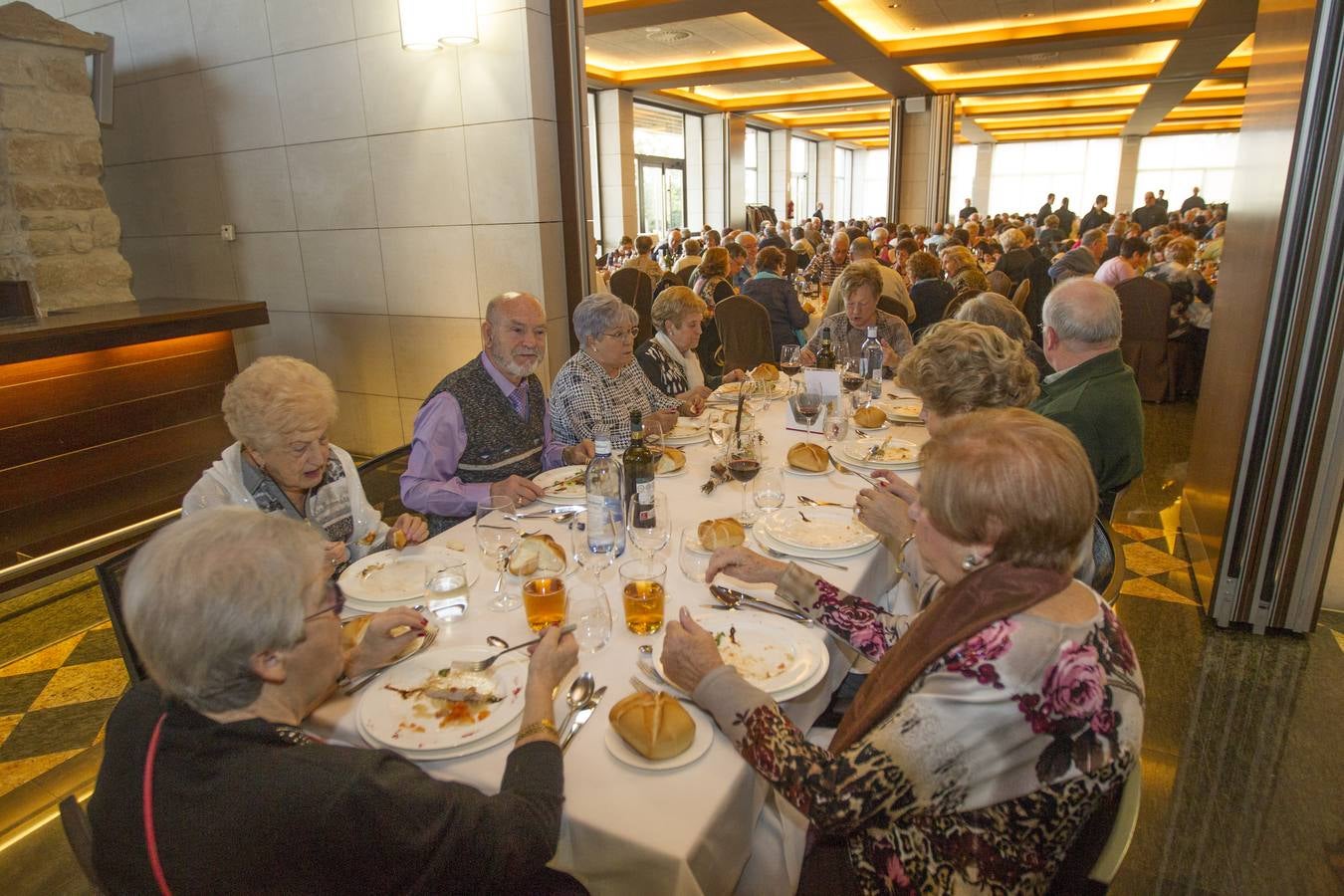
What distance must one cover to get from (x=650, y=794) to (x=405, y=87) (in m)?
4.41

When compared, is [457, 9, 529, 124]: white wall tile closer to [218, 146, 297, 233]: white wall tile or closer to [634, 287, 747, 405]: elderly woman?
[634, 287, 747, 405]: elderly woman

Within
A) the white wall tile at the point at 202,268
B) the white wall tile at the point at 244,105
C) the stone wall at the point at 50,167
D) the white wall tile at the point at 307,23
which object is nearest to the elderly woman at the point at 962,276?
the white wall tile at the point at 307,23

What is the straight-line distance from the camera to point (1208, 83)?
1352 cm

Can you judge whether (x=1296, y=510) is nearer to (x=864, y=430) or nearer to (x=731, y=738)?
(x=864, y=430)

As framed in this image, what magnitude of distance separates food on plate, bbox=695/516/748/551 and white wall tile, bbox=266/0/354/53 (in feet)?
13.5

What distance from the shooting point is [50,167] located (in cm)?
470

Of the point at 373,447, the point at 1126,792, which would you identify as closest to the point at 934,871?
the point at 1126,792

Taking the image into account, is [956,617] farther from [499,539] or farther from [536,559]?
[499,539]

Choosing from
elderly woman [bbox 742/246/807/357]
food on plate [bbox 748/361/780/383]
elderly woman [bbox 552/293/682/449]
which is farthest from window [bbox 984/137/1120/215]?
elderly woman [bbox 552/293/682/449]

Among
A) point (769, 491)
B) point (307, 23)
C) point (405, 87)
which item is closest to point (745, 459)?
point (769, 491)

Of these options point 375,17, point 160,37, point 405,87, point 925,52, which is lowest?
point 405,87

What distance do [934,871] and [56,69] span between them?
615 cm

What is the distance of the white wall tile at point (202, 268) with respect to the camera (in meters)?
5.60

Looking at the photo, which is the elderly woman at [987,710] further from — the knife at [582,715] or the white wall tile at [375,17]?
the white wall tile at [375,17]
